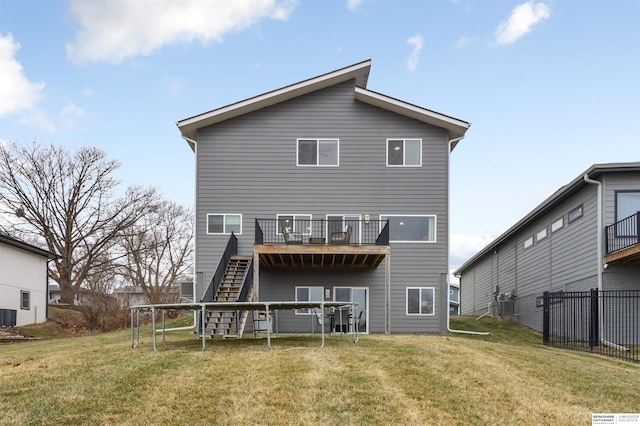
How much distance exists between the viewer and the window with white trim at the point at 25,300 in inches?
977

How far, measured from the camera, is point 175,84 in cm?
2139

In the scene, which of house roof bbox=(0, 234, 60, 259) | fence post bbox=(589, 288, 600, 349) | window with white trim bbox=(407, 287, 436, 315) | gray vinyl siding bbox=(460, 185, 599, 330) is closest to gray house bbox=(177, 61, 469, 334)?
window with white trim bbox=(407, 287, 436, 315)

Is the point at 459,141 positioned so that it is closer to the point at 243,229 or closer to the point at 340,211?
the point at 340,211

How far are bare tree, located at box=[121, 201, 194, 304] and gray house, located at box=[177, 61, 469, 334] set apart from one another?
20.3 m

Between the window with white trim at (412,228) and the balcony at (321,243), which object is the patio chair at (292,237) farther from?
the window with white trim at (412,228)

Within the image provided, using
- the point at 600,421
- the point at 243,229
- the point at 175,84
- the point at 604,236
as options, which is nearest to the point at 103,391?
the point at 600,421

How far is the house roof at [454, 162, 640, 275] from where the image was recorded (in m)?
15.9

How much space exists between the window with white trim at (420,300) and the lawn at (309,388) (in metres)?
7.38

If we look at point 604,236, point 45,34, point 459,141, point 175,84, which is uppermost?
point 45,34

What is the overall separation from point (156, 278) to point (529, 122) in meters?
27.6

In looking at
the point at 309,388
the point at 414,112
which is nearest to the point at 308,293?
the point at 414,112

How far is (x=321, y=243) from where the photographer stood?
1652 cm

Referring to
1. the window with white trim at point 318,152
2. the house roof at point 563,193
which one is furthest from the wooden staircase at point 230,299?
the house roof at point 563,193

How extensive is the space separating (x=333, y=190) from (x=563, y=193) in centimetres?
728
